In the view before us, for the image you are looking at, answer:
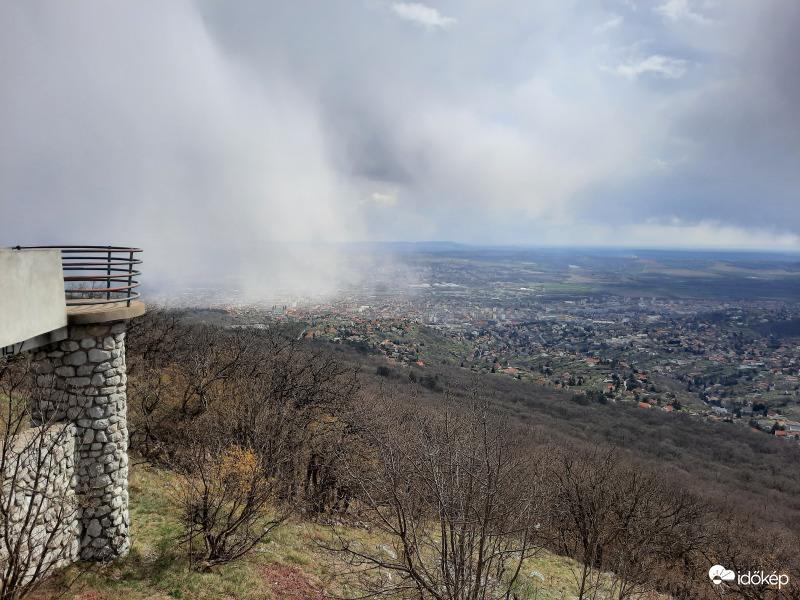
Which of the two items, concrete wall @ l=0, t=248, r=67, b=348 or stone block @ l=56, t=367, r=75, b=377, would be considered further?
stone block @ l=56, t=367, r=75, b=377

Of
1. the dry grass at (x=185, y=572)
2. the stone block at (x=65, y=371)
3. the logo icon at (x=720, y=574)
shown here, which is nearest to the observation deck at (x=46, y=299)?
the stone block at (x=65, y=371)

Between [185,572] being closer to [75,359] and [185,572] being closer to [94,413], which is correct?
[94,413]

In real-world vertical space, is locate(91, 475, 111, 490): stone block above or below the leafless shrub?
above

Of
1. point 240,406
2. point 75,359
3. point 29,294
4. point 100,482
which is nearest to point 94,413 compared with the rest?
point 75,359

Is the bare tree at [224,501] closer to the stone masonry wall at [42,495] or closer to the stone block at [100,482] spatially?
the stone block at [100,482]

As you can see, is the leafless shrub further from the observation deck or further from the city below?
the city below

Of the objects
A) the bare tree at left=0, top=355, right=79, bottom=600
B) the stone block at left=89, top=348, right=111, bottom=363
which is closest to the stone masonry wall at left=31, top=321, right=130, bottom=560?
the stone block at left=89, top=348, right=111, bottom=363
